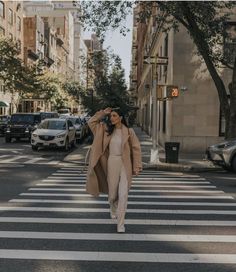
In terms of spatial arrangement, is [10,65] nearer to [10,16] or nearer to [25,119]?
[25,119]

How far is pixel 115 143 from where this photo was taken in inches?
280

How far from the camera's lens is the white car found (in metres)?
24.7

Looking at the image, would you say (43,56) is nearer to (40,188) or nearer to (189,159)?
(189,159)

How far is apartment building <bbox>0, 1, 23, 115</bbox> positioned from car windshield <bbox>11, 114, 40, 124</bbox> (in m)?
27.2

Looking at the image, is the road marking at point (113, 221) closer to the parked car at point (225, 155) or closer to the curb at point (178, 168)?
the parked car at point (225, 155)

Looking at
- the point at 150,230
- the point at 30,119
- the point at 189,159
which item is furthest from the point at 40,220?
the point at 30,119

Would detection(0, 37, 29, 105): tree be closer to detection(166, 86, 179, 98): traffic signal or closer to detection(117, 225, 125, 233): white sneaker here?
detection(166, 86, 179, 98): traffic signal

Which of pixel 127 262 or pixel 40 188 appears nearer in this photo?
pixel 127 262

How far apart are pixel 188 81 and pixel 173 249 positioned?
60.7 feet

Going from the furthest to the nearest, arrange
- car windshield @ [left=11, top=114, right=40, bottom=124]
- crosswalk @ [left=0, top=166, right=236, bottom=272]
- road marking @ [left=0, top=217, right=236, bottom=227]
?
car windshield @ [left=11, top=114, right=40, bottom=124], road marking @ [left=0, top=217, right=236, bottom=227], crosswalk @ [left=0, top=166, right=236, bottom=272]

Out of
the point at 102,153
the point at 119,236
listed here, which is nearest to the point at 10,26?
the point at 102,153

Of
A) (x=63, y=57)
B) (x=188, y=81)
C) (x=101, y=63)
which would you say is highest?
(x=63, y=57)

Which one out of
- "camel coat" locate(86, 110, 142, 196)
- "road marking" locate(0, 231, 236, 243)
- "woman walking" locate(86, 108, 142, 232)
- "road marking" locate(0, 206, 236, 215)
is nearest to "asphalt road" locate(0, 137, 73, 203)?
"road marking" locate(0, 206, 236, 215)

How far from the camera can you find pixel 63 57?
124 meters
